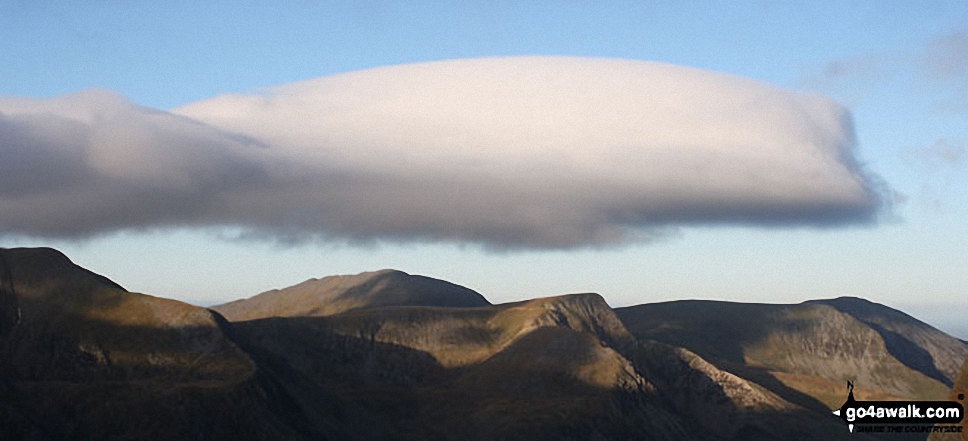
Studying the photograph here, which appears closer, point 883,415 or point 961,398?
point 883,415

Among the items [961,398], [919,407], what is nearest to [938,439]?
[961,398]

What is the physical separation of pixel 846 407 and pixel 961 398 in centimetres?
1753

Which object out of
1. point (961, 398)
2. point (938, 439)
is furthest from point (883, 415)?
point (938, 439)

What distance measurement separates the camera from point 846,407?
403ft

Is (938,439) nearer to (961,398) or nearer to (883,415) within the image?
(961,398)

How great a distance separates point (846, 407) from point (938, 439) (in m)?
27.1

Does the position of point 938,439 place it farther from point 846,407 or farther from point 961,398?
point 846,407

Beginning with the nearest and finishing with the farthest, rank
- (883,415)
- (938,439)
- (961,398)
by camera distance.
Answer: (883,415)
(961,398)
(938,439)

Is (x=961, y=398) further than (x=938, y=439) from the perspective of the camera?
No

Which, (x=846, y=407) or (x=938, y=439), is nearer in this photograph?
(x=846, y=407)

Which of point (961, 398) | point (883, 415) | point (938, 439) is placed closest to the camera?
point (883, 415)

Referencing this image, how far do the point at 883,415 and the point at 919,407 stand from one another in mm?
5472

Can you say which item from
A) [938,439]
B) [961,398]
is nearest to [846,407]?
[961,398]

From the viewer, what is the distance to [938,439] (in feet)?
465
